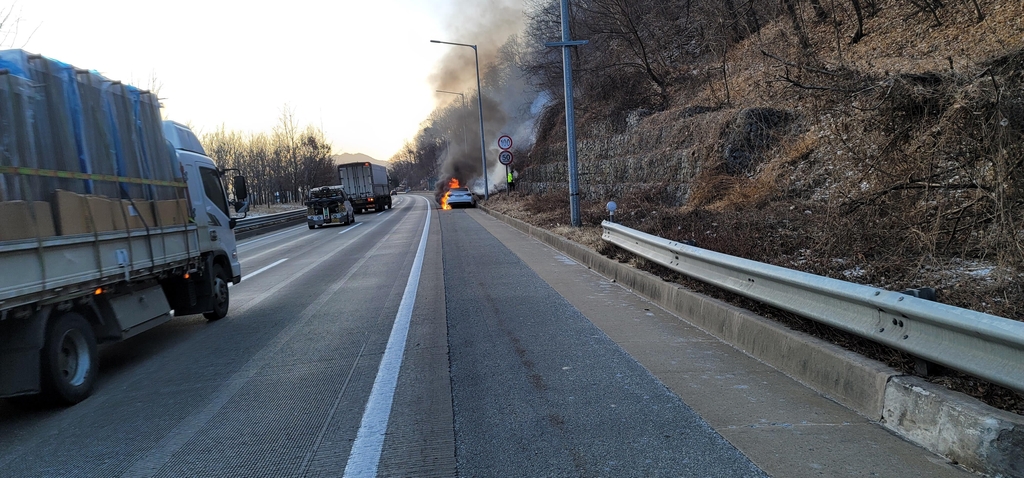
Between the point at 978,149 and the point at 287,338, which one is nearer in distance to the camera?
the point at 978,149

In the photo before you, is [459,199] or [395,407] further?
[459,199]

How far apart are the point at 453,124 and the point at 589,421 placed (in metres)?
73.1

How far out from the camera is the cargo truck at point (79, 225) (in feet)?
14.7

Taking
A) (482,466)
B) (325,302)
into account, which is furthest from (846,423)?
(325,302)

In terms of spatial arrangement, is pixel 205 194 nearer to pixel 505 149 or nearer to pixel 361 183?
pixel 505 149

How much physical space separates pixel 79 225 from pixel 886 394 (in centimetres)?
598

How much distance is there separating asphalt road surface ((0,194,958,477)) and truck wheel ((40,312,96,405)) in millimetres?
167

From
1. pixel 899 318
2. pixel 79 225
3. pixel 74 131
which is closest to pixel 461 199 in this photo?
pixel 74 131

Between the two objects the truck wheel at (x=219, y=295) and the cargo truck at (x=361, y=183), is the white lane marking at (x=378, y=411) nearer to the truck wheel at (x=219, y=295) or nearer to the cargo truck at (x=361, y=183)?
the truck wheel at (x=219, y=295)

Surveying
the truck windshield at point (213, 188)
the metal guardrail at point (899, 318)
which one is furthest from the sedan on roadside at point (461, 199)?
the metal guardrail at point (899, 318)

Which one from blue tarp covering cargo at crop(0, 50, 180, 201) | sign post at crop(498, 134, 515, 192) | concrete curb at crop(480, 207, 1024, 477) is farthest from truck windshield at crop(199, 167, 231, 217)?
sign post at crop(498, 134, 515, 192)

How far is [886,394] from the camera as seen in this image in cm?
374

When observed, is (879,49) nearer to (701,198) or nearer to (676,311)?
(701,198)

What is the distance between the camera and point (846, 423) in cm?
379
